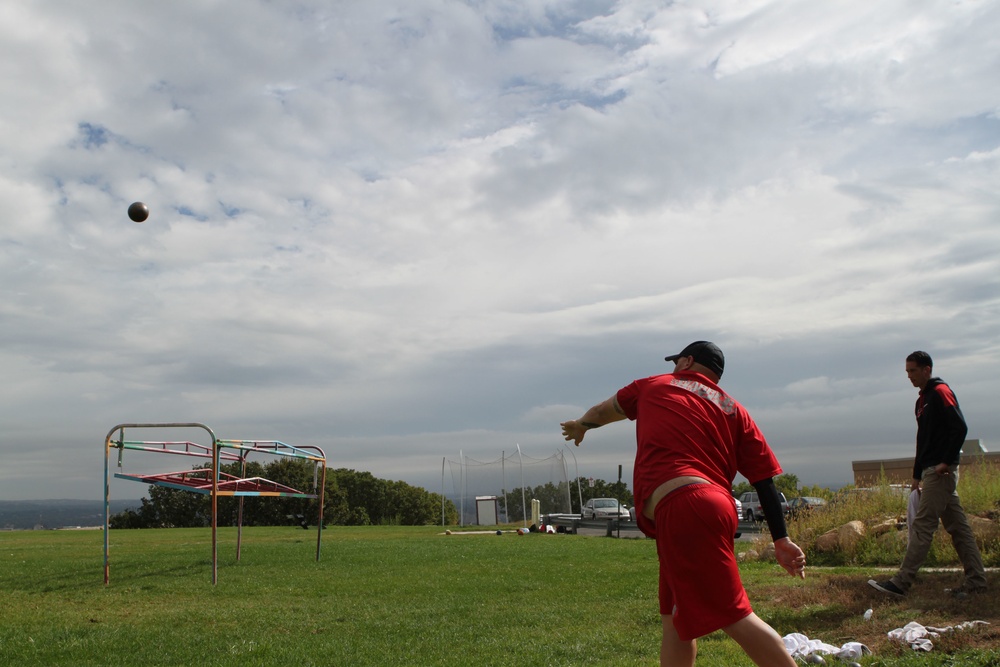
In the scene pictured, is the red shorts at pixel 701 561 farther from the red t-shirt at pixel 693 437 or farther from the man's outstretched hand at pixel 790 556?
the man's outstretched hand at pixel 790 556

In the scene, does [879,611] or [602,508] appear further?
[602,508]

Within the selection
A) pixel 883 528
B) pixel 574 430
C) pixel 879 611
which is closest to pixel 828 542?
pixel 883 528

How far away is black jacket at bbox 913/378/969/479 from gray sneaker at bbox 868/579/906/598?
1.08 metres

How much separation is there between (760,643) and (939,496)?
490cm

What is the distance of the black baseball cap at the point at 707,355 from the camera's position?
431 cm

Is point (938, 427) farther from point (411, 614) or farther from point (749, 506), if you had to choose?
point (749, 506)

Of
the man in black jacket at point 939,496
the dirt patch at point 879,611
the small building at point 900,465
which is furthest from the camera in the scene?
the small building at point 900,465

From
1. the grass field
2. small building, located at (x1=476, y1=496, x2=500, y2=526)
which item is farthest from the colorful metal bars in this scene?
small building, located at (x1=476, y1=496, x2=500, y2=526)

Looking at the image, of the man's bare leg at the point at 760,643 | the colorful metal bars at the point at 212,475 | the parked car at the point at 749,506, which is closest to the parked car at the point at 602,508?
the parked car at the point at 749,506

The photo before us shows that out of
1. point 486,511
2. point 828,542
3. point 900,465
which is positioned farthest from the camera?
point 486,511

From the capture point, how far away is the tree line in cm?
4647

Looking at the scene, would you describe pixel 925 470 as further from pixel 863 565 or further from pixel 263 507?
pixel 263 507

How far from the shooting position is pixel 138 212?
39.1ft

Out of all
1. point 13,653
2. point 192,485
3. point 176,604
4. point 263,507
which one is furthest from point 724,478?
point 263,507
